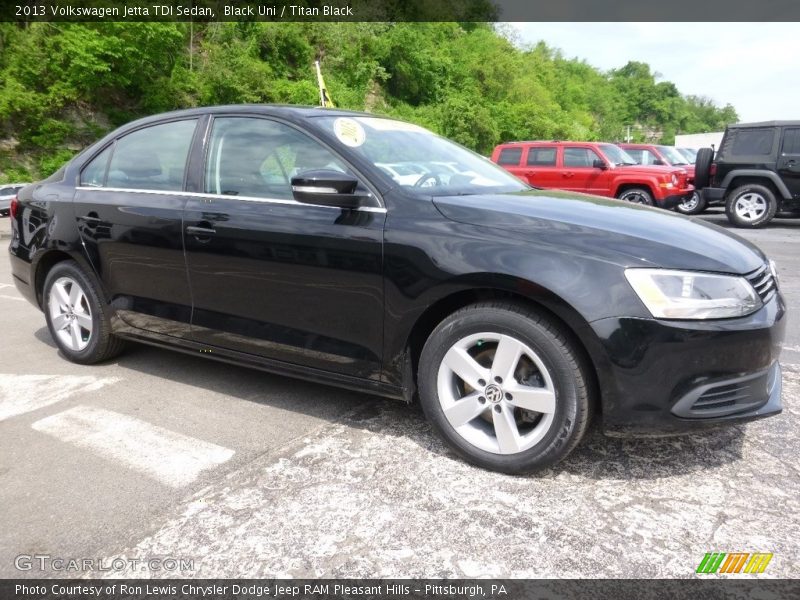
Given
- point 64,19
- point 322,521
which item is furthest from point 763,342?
point 64,19

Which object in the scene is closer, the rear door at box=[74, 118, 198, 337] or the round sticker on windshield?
the round sticker on windshield

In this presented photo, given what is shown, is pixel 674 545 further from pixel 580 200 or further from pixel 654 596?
pixel 580 200

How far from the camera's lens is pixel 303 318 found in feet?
9.57

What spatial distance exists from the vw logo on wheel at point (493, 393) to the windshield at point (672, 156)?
1530 centimetres

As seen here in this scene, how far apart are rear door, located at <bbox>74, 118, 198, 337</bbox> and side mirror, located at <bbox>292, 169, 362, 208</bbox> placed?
0.90 m

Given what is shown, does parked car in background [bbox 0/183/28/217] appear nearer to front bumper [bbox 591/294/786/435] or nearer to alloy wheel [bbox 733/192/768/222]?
alloy wheel [bbox 733/192/768/222]

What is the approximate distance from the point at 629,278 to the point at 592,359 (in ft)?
1.08

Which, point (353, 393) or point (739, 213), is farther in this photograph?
point (739, 213)

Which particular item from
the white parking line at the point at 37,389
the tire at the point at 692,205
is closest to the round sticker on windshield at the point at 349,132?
the white parking line at the point at 37,389

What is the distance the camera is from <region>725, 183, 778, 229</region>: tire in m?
11.4

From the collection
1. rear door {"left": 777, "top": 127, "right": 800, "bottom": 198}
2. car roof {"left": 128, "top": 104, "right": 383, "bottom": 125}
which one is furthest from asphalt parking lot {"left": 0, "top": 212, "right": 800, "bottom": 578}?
rear door {"left": 777, "top": 127, "right": 800, "bottom": 198}

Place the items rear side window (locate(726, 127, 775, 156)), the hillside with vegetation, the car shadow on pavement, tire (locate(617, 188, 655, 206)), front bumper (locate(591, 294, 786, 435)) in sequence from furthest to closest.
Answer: the hillside with vegetation → tire (locate(617, 188, 655, 206)) → rear side window (locate(726, 127, 775, 156)) → the car shadow on pavement → front bumper (locate(591, 294, 786, 435))

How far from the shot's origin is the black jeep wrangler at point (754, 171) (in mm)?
11109

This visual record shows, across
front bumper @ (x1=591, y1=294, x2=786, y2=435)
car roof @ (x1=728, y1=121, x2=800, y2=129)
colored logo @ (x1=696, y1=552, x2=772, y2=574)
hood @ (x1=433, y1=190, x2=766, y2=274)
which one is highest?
car roof @ (x1=728, y1=121, x2=800, y2=129)
